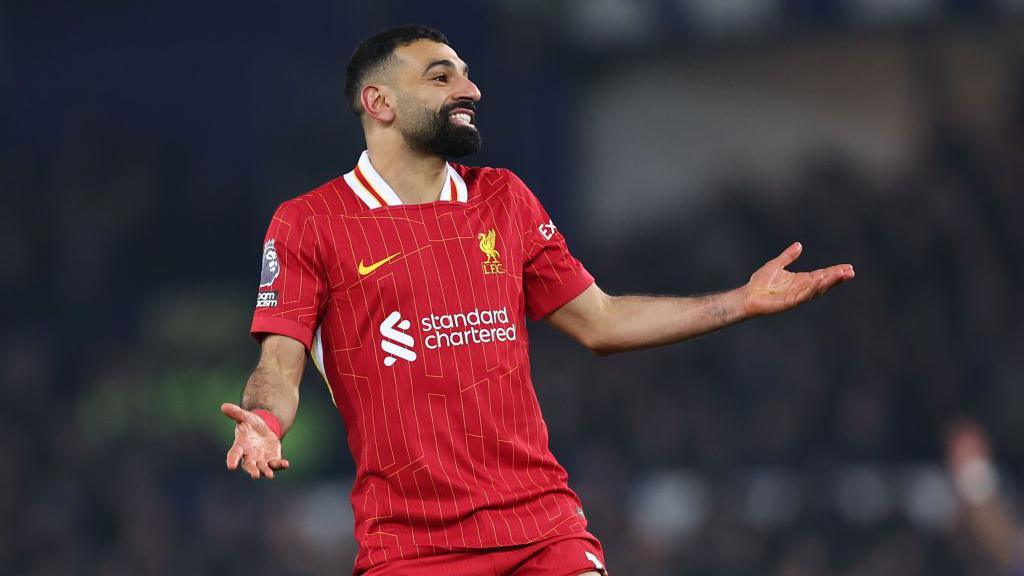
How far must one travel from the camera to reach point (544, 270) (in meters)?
4.68

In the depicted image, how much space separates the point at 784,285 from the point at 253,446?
62.2 inches

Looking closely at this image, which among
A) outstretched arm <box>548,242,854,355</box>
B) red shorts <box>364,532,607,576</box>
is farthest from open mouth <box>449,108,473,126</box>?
red shorts <box>364,532,607,576</box>

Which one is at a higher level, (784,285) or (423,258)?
(423,258)

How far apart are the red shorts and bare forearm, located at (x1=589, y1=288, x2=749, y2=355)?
0.69 metres

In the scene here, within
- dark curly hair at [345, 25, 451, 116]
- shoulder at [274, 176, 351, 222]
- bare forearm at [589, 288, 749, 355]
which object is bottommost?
bare forearm at [589, 288, 749, 355]

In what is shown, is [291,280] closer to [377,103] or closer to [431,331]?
[431,331]

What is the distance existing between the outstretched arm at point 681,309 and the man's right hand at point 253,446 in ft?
3.72

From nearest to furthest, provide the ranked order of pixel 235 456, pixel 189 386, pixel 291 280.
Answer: pixel 235 456 < pixel 291 280 < pixel 189 386

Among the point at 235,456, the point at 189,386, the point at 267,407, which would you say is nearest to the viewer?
the point at 235,456

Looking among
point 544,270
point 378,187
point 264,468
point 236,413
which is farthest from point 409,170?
point 264,468

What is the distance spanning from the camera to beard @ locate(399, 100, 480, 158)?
4.57 m

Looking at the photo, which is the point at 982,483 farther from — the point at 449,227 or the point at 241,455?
the point at 241,455

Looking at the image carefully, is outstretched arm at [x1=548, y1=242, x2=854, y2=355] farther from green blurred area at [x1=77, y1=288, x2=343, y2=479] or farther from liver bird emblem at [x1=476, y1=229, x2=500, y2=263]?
green blurred area at [x1=77, y1=288, x2=343, y2=479]

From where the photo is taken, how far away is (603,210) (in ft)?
44.9
